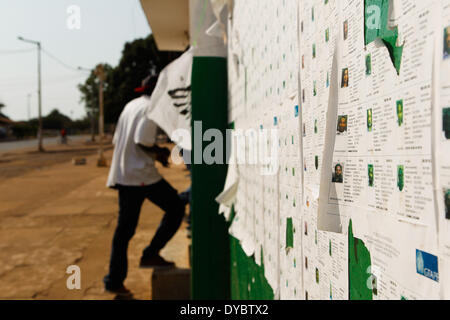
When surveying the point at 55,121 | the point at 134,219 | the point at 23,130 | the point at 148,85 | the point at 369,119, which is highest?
the point at 55,121

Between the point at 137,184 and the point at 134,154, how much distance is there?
0.78 feet

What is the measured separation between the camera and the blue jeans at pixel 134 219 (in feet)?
11.2

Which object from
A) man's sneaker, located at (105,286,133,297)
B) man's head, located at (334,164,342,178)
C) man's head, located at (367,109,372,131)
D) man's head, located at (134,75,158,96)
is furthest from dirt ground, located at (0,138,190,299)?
man's head, located at (367,109,372,131)

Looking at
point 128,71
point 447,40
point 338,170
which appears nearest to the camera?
point 447,40

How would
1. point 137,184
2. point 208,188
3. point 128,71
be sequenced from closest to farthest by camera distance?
point 208,188 → point 137,184 → point 128,71

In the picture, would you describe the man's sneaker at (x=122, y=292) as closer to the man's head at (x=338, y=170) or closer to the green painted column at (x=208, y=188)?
the green painted column at (x=208, y=188)

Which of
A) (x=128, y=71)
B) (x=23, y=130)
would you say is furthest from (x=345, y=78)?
(x=23, y=130)

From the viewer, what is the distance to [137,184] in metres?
3.38

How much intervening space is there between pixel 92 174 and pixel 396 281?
44.7ft

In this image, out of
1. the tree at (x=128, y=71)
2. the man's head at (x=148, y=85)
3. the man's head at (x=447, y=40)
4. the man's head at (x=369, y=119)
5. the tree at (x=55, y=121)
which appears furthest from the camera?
the tree at (x=55, y=121)

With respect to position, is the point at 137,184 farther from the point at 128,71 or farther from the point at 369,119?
the point at 128,71

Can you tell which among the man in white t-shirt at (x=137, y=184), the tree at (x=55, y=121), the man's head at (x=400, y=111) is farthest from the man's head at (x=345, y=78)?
the tree at (x=55, y=121)

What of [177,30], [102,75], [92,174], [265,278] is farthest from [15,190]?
[265,278]

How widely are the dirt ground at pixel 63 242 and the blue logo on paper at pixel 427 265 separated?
3260 millimetres
